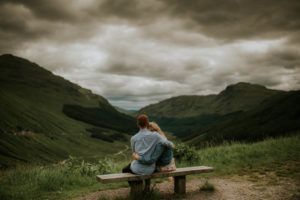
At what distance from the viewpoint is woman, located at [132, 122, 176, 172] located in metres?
9.31

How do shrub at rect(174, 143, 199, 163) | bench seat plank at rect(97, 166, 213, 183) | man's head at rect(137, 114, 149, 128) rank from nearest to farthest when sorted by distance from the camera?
bench seat plank at rect(97, 166, 213, 183) < man's head at rect(137, 114, 149, 128) < shrub at rect(174, 143, 199, 163)

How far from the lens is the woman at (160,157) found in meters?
9.31

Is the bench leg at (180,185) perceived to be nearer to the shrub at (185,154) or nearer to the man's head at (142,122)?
the man's head at (142,122)

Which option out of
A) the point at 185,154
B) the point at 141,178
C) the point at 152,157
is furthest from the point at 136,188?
the point at 185,154

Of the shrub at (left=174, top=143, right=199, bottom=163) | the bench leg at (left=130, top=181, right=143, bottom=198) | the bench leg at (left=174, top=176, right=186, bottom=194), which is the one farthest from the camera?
the shrub at (left=174, top=143, right=199, bottom=163)

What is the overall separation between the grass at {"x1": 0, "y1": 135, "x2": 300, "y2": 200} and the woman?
161 centimetres

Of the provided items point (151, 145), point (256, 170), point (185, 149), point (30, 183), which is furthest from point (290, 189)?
point (30, 183)

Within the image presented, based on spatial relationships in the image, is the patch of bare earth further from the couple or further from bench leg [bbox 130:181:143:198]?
the couple

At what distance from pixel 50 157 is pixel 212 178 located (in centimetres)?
14754

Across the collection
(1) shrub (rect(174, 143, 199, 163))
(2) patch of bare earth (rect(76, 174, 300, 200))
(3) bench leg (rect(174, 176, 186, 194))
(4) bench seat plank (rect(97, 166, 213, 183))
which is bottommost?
(2) patch of bare earth (rect(76, 174, 300, 200))

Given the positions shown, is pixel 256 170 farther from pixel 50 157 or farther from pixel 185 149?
pixel 50 157

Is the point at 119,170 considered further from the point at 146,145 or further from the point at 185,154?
the point at 146,145

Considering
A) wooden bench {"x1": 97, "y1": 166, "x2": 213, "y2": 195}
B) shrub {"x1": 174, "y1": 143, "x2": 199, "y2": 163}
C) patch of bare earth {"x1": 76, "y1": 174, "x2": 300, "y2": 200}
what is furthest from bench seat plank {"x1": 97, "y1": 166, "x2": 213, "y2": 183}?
shrub {"x1": 174, "y1": 143, "x2": 199, "y2": 163}

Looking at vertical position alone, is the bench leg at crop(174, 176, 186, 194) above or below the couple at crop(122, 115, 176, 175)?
below
